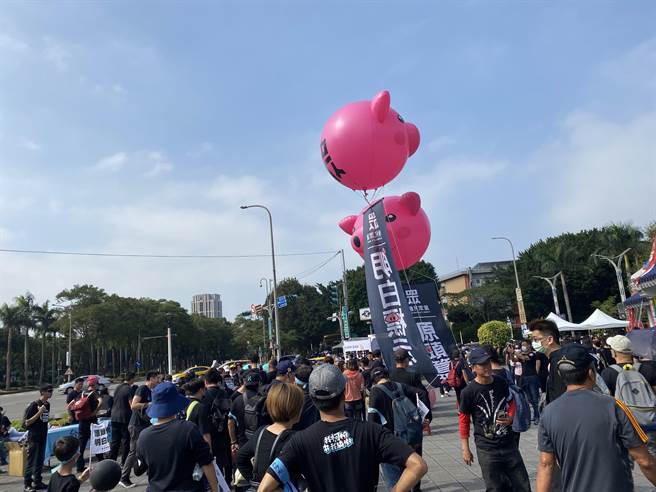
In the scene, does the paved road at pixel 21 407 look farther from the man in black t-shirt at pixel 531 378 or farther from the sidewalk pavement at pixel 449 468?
the man in black t-shirt at pixel 531 378

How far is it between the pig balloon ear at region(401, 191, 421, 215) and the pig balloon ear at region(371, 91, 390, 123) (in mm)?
2203

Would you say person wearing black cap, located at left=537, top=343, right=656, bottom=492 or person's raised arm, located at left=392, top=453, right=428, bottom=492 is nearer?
person's raised arm, located at left=392, top=453, right=428, bottom=492

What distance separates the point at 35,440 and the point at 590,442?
9049 millimetres

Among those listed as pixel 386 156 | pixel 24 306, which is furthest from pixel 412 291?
A: pixel 24 306

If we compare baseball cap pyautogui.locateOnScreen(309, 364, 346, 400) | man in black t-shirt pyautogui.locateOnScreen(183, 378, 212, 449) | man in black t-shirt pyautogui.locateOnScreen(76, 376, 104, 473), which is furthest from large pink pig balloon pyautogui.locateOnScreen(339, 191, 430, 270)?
baseball cap pyautogui.locateOnScreen(309, 364, 346, 400)

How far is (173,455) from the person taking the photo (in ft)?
11.9

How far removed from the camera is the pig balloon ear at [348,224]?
46.2 ft

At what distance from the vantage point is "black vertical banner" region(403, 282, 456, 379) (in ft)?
36.5

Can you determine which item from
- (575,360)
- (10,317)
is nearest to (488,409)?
(575,360)

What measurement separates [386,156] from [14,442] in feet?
33.3

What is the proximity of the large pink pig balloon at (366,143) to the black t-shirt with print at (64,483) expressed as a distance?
8.63 metres

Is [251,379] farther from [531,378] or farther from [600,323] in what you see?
[600,323]

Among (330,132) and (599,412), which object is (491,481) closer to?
(599,412)

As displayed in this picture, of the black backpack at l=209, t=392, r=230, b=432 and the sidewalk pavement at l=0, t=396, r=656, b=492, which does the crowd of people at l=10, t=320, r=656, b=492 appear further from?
the sidewalk pavement at l=0, t=396, r=656, b=492
